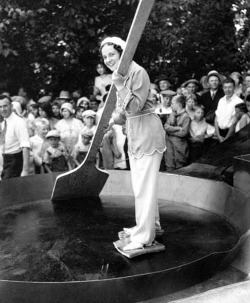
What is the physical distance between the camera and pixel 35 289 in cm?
289

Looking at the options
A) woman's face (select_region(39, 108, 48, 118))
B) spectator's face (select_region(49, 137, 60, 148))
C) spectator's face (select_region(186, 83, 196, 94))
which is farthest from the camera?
spectator's face (select_region(186, 83, 196, 94))

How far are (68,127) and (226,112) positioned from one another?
2195 millimetres

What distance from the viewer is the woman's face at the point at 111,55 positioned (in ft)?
11.6

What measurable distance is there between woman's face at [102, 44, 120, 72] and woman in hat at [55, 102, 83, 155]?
3.33 meters

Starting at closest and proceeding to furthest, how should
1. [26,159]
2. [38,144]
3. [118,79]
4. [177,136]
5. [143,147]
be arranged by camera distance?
1. [118,79]
2. [143,147]
3. [26,159]
4. [177,136]
5. [38,144]

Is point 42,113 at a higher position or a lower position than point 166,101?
lower

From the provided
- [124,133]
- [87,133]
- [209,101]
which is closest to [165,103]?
[209,101]

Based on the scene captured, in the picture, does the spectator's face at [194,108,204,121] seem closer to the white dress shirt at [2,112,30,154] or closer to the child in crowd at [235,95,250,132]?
the child in crowd at [235,95,250,132]

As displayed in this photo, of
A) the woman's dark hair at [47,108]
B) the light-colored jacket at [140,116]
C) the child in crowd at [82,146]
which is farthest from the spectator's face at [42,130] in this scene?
the light-colored jacket at [140,116]

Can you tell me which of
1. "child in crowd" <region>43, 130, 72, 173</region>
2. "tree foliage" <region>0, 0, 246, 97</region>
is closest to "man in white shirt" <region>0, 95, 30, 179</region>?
"child in crowd" <region>43, 130, 72, 173</region>

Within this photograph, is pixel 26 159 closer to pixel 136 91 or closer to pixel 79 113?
pixel 79 113

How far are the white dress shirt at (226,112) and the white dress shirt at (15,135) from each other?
8.35ft

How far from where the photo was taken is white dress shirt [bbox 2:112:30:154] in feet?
19.5

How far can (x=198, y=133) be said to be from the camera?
659cm
